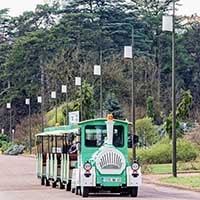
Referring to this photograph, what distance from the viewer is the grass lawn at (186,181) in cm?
3257

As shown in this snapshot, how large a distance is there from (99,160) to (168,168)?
18.7 meters

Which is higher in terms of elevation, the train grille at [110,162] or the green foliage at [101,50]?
the green foliage at [101,50]

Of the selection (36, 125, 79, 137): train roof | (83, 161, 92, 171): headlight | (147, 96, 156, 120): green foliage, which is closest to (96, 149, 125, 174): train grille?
(83, 161, 92, 171): headlight

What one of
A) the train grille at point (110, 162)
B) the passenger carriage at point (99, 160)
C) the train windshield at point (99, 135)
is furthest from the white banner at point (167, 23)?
the train grille at point (110, 162)

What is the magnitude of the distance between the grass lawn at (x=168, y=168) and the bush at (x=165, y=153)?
A: 0.79 metres

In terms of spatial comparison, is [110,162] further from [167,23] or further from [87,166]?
[167,23]

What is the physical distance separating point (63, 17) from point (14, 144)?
17.9 meters

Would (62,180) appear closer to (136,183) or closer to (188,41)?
(136,183)

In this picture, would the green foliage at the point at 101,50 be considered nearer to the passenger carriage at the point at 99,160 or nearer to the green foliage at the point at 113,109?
the green foliage at the point at 113,109

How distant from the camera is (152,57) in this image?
10344 centimetres

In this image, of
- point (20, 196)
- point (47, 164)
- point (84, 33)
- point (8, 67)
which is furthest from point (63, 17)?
point (20, 196)

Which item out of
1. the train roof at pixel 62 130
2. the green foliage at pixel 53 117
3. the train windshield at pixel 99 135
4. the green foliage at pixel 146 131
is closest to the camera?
the train windshield at pixel 99 135

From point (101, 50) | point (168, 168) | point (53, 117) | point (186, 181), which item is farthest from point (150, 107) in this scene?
point (186, 181)

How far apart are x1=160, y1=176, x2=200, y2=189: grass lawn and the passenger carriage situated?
4.50m
